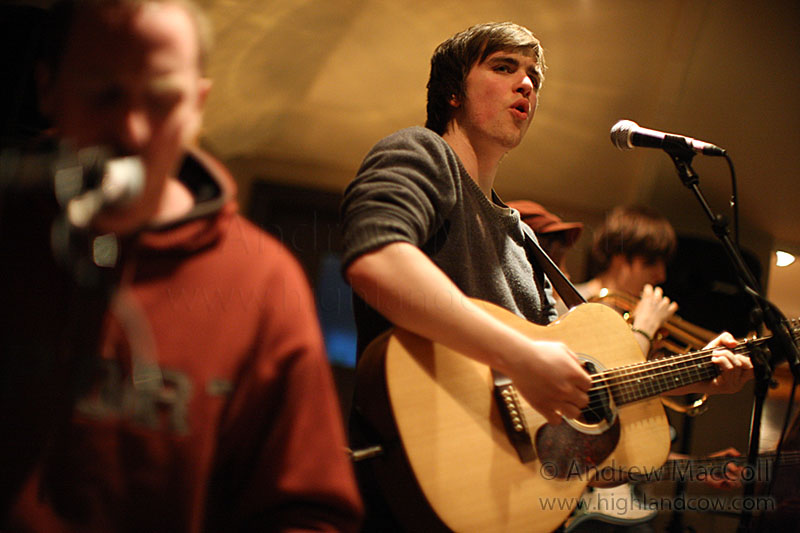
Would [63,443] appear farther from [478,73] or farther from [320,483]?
[478,73]

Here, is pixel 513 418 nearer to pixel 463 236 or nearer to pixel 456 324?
pixel 456 324

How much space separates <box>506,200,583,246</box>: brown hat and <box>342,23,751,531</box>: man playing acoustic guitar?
192 mm

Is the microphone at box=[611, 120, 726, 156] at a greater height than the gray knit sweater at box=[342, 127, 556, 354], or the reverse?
the microphone at box=[611, 120, 726, 156]

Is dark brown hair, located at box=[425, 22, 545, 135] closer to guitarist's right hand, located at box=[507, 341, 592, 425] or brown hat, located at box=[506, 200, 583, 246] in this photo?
brown hat, located at box=[506, 200, 583, 246]

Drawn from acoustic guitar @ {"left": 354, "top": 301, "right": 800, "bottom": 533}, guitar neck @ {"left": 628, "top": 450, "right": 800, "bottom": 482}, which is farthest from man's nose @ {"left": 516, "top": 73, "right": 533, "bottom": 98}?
guitar neck @ {"left": 628, "top": 450, "right": 800, "bottom": 482}

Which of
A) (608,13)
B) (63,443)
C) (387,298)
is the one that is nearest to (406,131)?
(387,298)

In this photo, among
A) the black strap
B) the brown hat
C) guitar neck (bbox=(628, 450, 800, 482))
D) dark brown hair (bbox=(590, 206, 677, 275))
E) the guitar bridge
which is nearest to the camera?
the guitar bridge

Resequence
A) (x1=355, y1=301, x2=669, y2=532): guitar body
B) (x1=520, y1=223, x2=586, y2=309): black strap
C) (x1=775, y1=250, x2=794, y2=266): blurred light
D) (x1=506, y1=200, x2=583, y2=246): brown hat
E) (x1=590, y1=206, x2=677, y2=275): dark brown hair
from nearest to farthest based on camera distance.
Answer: (x1=355, y1=301, x2=669, y2=532): guitar body → (x1=520, y1=223, x2=586, y2=309): black strap → (x1=506, y1=200, x2=583, y2=246): brown hat → (x1=590, y1=206, x2=677, y2=275): dark brown hair → (x1=775, y1=250, x2=794, y2=266): blurred light

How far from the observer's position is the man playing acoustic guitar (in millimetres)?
990

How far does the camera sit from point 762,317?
1.36 meters

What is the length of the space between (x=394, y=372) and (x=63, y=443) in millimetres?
459

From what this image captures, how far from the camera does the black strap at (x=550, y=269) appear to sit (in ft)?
4.69

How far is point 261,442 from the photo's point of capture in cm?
75

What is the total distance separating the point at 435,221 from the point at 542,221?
1.89ft
